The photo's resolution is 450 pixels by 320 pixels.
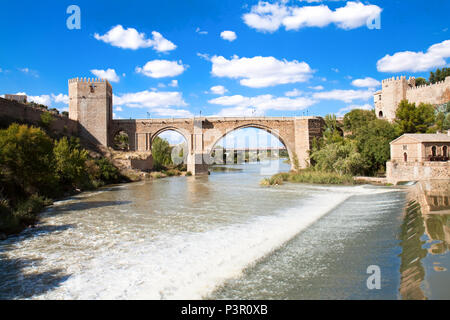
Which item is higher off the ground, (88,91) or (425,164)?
(88,91)

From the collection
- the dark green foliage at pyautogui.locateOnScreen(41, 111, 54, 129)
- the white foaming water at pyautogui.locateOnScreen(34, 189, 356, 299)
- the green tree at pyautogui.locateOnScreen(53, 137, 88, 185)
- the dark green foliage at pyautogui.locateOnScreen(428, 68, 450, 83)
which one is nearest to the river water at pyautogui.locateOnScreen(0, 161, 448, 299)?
the white foaming water at pyautogui.locateOnScreen(34, 189, 356, 299)

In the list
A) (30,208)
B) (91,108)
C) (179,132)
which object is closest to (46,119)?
(91,108)

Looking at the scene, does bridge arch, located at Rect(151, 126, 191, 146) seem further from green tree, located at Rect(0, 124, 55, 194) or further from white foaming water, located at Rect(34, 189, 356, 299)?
white foaming water, located at Rect(34, 189, 356, 299)

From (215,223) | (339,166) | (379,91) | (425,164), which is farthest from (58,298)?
(379,91)

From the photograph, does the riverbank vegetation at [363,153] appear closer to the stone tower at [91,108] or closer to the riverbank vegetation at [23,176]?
the riverbank vegetation at [23,176]
